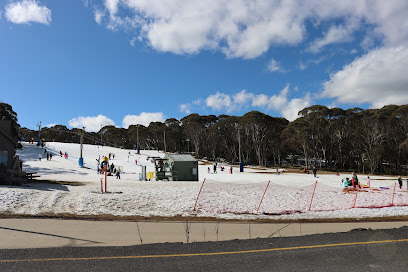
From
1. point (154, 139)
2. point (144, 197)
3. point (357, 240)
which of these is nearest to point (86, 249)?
point (357, 240)

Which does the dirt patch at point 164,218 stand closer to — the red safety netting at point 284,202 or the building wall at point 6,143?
the red safety netting at point 284,202

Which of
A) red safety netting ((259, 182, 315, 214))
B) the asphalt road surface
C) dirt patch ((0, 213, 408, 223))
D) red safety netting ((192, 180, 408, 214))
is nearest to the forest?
red safety netting ((192, 180, 408, 214))

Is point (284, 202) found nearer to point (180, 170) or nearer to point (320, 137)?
point (180, 170)

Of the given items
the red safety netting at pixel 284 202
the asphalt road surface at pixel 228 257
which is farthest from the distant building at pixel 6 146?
the red safety netting at pixel 284 202

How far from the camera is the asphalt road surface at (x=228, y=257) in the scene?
6434 millimetres

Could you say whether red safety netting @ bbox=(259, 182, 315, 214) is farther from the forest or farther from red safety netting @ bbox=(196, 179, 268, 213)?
the forest

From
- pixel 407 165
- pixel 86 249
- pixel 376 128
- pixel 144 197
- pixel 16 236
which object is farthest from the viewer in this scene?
pixel 407 165

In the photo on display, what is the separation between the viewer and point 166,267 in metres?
6.40

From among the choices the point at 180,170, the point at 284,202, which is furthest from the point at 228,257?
the point at 180,170

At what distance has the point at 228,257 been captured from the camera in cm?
719

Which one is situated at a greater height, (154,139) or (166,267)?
(154,139)

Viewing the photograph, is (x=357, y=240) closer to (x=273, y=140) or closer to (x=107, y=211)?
(x=107, y=211)

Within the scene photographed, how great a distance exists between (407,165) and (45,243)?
73.5 meters

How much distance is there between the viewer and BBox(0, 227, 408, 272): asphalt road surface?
253 inches
